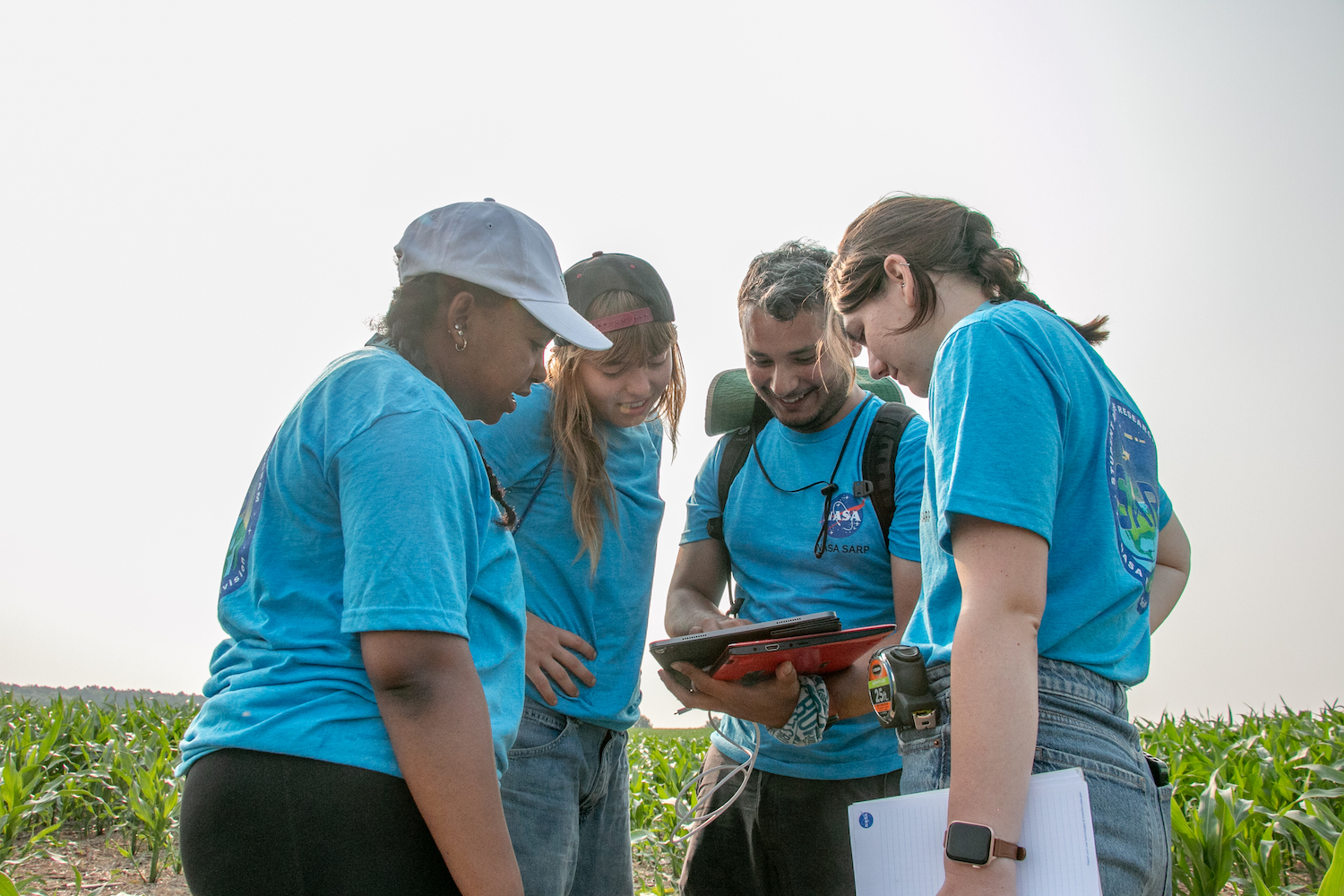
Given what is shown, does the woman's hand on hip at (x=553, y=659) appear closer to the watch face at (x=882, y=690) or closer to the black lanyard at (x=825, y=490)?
the black lanyard at (x=825, y=490)

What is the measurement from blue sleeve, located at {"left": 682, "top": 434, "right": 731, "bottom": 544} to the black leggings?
60.8 inches

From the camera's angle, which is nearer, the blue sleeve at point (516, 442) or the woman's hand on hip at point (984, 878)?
the woman's hand on hip at point (984, 878)

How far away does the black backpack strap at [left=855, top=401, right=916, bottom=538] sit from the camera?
2324mm

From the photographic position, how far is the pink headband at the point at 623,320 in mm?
2443

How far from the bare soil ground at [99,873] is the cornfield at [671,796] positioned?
0.11 ft

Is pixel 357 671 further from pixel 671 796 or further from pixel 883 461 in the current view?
pixel 671 796

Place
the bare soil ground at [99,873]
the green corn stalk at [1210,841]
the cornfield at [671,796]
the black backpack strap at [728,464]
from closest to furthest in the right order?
the black backpack strap at [728,464] → the green corn stalk at [1210,841] → the cornfield at [671,796] → the bare soil ground at [99,873]

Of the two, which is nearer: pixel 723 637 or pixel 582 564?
pixel 723 637

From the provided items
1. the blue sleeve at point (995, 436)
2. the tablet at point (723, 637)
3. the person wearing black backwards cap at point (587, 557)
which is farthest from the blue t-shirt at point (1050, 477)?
the person wearing black backwards cap at point (587, 557)

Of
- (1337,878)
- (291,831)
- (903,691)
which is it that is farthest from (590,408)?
(1337,878)

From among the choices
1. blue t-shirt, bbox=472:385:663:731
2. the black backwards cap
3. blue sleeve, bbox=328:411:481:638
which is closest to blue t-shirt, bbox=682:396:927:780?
blue t-shirt, bbox=472:385:663:731

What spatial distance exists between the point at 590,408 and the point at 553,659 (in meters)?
0.70

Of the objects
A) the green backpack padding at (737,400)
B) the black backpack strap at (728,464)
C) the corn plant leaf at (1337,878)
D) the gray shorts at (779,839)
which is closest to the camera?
the corn plant leaf at (1337,878)

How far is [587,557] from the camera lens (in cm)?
232
